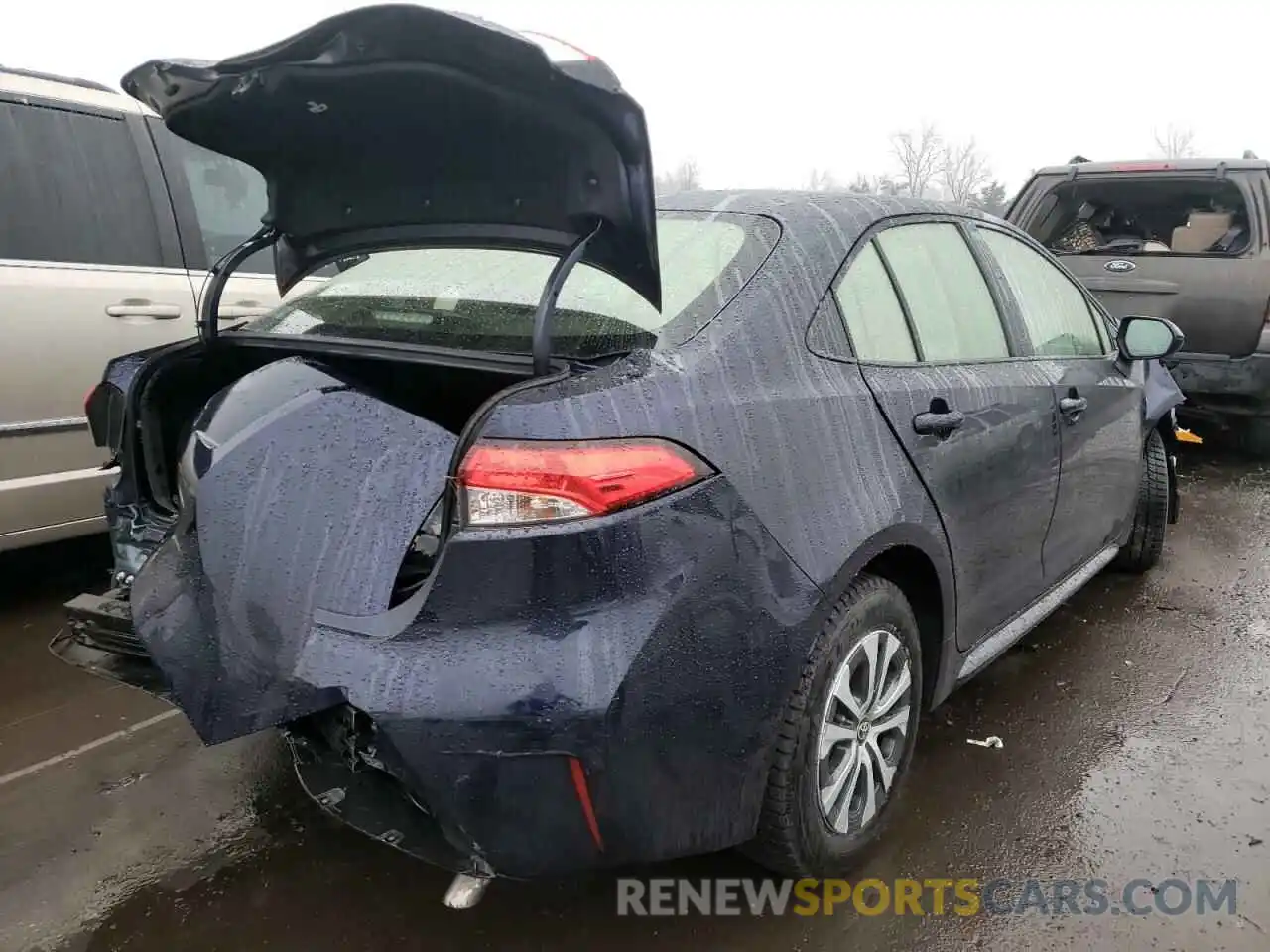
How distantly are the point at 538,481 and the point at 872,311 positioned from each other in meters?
1.12

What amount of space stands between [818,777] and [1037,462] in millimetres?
1325

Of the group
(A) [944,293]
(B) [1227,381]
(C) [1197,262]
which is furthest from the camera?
(C) [1197,262]

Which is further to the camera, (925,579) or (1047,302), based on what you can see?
(1047,302)

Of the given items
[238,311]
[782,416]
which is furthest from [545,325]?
→ [238,311]

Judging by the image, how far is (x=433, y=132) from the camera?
2.01 metres

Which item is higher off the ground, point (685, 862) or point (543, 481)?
point (543, 481)

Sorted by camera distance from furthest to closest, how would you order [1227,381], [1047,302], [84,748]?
[1227,381] < [1047,302] < [84,748]

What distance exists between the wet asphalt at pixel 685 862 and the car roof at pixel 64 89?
2.01m

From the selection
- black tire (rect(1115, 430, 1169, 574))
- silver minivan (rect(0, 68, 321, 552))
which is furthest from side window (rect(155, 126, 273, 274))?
black tire (rect(1115, 430, 1169, 574))

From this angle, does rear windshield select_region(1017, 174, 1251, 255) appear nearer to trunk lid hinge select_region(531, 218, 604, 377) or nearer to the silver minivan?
the silver minivan

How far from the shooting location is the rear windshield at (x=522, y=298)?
2.00 m

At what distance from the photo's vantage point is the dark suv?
5988mm

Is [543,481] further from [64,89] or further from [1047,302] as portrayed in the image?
[64,89]

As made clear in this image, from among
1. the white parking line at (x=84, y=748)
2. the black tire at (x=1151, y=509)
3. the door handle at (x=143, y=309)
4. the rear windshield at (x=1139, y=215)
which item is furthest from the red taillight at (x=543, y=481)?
the rear windshield at (x=1139, y=215)
